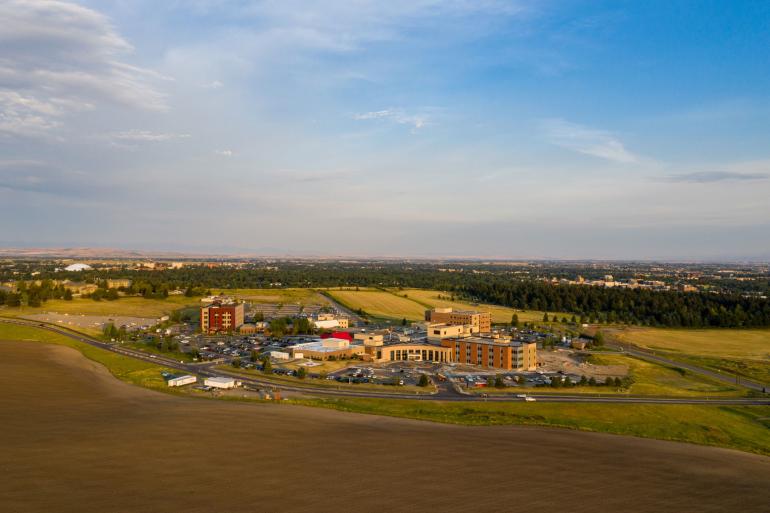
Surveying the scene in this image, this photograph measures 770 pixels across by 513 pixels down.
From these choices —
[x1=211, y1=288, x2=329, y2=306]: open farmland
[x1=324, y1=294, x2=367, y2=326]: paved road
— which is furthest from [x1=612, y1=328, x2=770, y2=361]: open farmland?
[x1=211, y1=288, x2=329, y2=306]: open farmland

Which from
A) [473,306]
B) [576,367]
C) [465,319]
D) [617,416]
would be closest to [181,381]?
[617,416]

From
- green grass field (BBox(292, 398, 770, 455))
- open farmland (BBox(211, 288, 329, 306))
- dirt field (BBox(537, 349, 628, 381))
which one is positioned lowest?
dirt field (BBox(537, 349, 628, 381))

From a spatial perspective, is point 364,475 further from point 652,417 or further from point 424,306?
point 424,306

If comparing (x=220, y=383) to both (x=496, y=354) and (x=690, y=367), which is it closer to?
(x=496, y=354)

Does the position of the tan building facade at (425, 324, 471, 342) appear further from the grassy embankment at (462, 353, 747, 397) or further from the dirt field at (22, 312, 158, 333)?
the dirt field at (22, 312, 158, 333)

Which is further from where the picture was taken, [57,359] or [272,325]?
[272,325]

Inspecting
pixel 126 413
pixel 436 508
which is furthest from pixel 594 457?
pixel 126 413

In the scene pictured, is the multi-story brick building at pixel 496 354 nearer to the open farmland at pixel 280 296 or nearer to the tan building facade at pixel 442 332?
the tan building facade at pixel 442 332

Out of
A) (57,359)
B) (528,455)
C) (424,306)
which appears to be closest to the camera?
(528,455)
